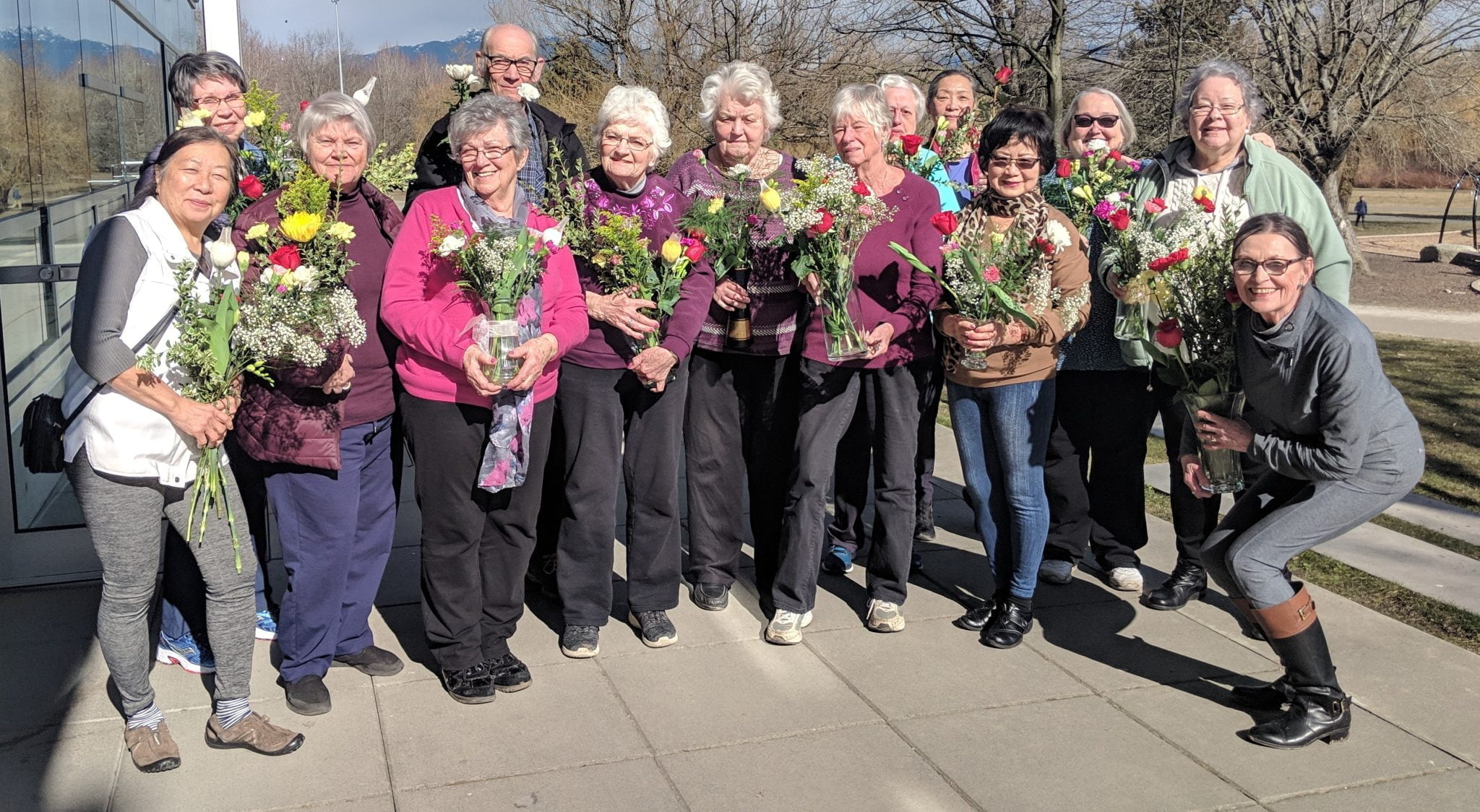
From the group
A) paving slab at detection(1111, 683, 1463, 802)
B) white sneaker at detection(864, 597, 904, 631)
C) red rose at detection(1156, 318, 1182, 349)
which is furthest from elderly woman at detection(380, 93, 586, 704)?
paving slab at detection(1111, 683, 1463, 802)

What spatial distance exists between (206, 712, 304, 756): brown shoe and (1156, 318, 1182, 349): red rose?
10.2ft

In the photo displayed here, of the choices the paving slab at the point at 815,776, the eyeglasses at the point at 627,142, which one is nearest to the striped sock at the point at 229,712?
the paving slab at the point at 815,776

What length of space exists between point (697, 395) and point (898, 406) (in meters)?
0.81

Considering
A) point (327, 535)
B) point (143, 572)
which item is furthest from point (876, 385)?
point (143, 572)

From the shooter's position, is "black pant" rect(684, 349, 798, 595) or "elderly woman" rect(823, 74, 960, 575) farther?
"elderly woman" rect(823, 74, 960, 575)

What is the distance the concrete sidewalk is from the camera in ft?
11.6

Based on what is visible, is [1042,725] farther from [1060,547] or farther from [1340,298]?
[1340,298]

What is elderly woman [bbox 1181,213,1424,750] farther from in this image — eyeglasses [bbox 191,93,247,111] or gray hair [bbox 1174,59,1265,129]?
eyeglasses [bbox 191,93,247,111]

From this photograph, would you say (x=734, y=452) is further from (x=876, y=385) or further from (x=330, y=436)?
(x=330, y=436)

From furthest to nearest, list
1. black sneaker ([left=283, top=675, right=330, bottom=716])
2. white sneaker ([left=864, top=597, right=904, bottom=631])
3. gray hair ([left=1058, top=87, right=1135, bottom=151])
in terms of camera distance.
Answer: gray hair ([left=1058, top=87, right=1135, bottom=151])
white sneaker ([left=864, top=597, right=904, bottom=631])
black sneaker ([left=283, top=675, right=330, bottom=716])

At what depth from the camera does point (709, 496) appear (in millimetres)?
5004

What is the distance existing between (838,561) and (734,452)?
0.91m

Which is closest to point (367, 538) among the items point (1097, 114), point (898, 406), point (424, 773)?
point (424, 773)

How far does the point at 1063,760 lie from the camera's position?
3.77 m
